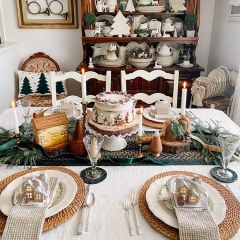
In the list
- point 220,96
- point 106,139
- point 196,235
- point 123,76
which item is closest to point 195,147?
point 106,139

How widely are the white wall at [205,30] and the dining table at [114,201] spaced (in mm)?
2401

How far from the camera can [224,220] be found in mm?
815

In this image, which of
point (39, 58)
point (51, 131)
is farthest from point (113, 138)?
point (39, 58)

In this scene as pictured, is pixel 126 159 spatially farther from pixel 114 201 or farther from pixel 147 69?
pixel 147 69

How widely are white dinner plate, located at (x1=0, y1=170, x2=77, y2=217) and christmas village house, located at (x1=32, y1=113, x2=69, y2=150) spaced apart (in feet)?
0.60

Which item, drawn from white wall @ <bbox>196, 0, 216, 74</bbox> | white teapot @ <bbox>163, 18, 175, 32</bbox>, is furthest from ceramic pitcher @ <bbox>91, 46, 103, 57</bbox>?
white wall @ <bbox>196, 0, 216, 74</bbox>

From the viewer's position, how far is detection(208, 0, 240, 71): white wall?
2.68 meters

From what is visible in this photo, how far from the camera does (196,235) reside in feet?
2.48

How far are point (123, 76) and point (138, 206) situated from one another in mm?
1176

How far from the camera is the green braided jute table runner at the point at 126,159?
116 centimetres

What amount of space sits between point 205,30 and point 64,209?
2937 millimetres

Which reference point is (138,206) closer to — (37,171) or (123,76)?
(37,171)

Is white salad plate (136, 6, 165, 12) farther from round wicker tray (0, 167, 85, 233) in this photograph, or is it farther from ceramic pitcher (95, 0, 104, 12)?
round wicker tray (0, 167, 85, 233)

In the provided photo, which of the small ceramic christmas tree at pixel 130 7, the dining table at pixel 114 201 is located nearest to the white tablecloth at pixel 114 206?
A: the dining table at pixel 114 201
